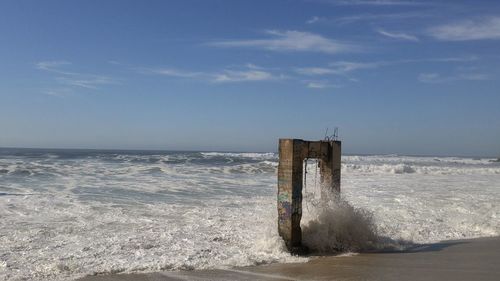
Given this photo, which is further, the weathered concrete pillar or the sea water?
the weathered concrete pillar

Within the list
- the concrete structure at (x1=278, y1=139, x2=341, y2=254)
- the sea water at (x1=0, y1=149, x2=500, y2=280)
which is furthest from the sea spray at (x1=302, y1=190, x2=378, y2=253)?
the concrete structure at (x1=278, y1=139, x2=341, y2=254)

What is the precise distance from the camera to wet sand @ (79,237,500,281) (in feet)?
20.2

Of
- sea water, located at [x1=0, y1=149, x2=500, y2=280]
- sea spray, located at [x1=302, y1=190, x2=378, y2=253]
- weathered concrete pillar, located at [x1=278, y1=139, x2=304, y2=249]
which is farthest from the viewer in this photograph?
sea spray, located at [x1=302, y1=190, x2=378, y2=253]

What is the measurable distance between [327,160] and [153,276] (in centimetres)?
375

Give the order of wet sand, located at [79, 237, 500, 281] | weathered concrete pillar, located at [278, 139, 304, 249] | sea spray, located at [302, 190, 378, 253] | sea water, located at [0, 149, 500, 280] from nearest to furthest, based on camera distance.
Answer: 1. wet sand, located at [79, 237, 500, 281]
2. sea water, located at [0, 149, 500, 280]
3. weathered concrete pillar, located at [278, 139, 304, 249]
4. sea spray, located at [302, 190, 378, 253]

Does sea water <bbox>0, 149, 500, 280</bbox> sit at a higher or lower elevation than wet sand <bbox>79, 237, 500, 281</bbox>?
higher

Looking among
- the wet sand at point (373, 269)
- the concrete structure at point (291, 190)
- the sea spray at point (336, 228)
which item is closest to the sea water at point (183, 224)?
the sea spray at point (336, 228)

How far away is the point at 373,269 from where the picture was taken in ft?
21.7

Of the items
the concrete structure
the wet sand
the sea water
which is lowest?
the wet sand

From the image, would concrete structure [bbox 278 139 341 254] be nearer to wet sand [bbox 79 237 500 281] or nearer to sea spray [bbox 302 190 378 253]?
sea spray [bbox 302 190 378 253]

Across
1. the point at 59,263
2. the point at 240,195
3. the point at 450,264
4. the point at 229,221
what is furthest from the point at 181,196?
the point at 450,264

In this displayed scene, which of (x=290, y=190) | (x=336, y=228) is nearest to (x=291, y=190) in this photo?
(x=290, y=190)

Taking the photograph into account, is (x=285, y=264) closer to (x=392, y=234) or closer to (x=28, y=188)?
(x=392, y=234)

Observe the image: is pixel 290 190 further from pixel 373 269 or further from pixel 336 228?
pixel 373 269
